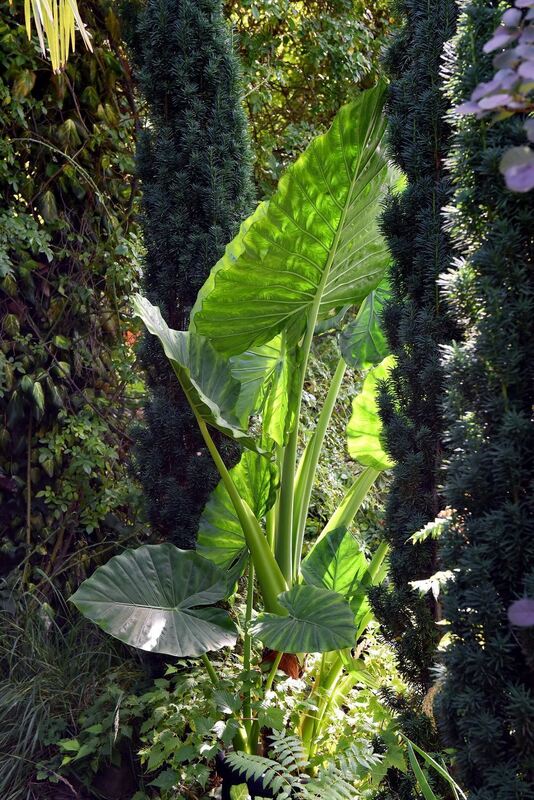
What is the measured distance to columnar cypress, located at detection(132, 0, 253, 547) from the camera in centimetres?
273

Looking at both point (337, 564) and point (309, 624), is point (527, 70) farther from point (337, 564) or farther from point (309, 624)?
point (337, 564)

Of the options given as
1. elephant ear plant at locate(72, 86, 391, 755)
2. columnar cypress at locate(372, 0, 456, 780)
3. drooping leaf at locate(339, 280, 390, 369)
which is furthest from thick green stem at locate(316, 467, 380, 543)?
columnar cypress at locate(372, 0, 456, 780)

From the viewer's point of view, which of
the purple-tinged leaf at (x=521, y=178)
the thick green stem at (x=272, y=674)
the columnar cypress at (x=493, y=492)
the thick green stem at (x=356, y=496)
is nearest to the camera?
the purple-tinged leaf at (x=521, y=178)

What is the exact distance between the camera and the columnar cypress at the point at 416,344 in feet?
5.54

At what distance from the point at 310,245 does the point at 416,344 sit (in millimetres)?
705

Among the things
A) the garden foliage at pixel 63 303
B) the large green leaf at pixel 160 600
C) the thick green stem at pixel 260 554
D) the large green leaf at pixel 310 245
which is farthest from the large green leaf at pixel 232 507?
the garden foliage at pixel 63 303

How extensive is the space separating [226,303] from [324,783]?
130 cm

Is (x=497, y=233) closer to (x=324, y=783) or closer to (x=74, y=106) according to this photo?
(x=324, y=783)

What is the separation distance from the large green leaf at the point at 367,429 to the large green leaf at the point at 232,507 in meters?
0.32

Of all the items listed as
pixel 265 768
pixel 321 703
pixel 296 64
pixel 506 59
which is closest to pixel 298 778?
pixel 265 768

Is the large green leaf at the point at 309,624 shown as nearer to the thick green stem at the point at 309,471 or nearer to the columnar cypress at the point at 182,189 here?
the thick green stem at the point at 309,471

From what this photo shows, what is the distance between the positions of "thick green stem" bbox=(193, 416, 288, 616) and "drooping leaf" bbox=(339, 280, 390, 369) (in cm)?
61

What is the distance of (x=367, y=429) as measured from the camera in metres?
2.52

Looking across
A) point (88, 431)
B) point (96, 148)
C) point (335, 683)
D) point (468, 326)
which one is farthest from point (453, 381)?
point (96, 148)
